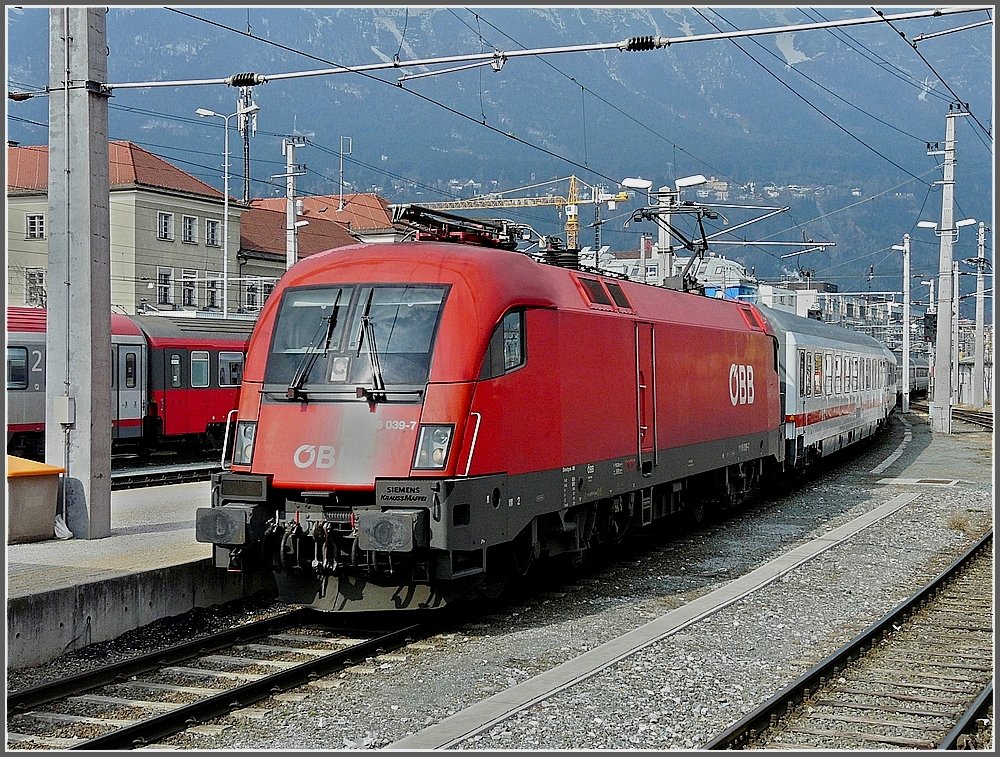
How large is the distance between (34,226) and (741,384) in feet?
137

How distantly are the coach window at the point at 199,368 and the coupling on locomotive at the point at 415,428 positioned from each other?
1617 cm

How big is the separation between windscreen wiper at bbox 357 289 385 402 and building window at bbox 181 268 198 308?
4683 centimetres

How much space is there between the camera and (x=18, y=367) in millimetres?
22500

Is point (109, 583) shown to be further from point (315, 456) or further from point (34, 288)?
point (34, 288)

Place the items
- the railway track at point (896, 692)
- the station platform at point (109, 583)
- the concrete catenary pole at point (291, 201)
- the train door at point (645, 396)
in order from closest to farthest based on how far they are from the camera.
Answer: the railway track at point (896, 692), the station platform at point (109, 583), the train door at point (645, 396), the concrete catenary pole at point (291, 201)

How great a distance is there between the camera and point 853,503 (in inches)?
806

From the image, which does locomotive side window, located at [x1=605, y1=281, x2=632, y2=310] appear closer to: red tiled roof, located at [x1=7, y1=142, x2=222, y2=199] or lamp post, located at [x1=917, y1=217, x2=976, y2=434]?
lamp post, located at [x1=917, y1=217, x2=976, y2=434]

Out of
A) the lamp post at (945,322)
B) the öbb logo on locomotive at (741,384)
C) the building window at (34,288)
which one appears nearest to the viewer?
the öbb logo on locomotive at (741,384)

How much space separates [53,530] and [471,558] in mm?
5049

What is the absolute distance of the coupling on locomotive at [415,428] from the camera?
382 inches

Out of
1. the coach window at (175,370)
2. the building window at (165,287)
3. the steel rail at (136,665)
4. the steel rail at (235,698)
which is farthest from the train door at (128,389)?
the building window at (165,287)

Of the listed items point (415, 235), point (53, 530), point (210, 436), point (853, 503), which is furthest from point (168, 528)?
point (210, 436)

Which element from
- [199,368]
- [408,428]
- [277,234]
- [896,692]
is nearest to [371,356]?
[408,428]

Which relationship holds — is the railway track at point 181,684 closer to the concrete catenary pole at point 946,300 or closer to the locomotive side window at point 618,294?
the locomotive side window at point 618,294
